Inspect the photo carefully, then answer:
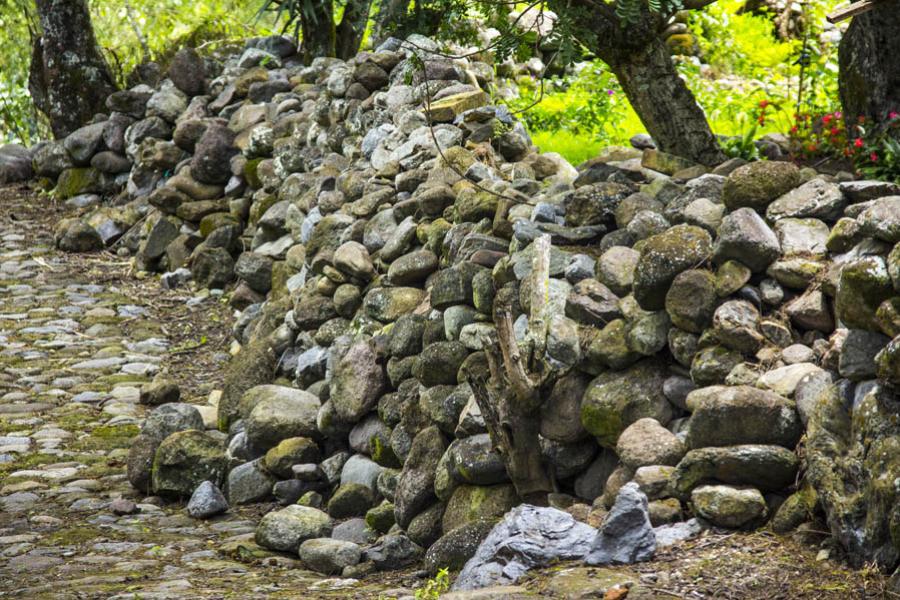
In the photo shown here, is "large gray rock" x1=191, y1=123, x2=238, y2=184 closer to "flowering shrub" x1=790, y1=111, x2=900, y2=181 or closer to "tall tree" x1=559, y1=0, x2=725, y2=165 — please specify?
"tall tree" x1=559, y1=0, x2=725, y2=165

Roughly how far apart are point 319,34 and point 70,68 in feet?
11.3

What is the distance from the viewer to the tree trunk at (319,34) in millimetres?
12609

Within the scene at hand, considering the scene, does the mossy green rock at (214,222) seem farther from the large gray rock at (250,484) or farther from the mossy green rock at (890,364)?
the mossy green rock at (890,364)

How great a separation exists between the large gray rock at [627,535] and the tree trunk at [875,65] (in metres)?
3.26

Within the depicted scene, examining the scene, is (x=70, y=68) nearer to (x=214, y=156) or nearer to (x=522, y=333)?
(x=214, y=156)

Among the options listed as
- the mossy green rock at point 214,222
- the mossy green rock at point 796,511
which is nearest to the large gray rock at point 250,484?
the mossy green rock at point 796,511

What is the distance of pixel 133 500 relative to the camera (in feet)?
23.0

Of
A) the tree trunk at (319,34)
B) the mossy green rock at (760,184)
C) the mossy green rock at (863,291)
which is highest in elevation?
the tree trunk at (319,34)

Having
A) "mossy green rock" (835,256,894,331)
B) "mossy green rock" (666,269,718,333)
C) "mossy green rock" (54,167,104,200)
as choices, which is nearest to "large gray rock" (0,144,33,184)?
"mossy green rock" (54,167,104,200)

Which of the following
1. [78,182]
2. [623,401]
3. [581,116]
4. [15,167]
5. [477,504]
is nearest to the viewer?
→ [623,401]

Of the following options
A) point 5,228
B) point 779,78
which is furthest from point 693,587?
point 5,228

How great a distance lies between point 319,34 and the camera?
12727 millimetres

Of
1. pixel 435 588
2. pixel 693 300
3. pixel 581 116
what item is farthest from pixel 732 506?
pixel 581 116

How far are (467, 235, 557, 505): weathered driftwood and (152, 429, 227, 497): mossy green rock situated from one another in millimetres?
2317
